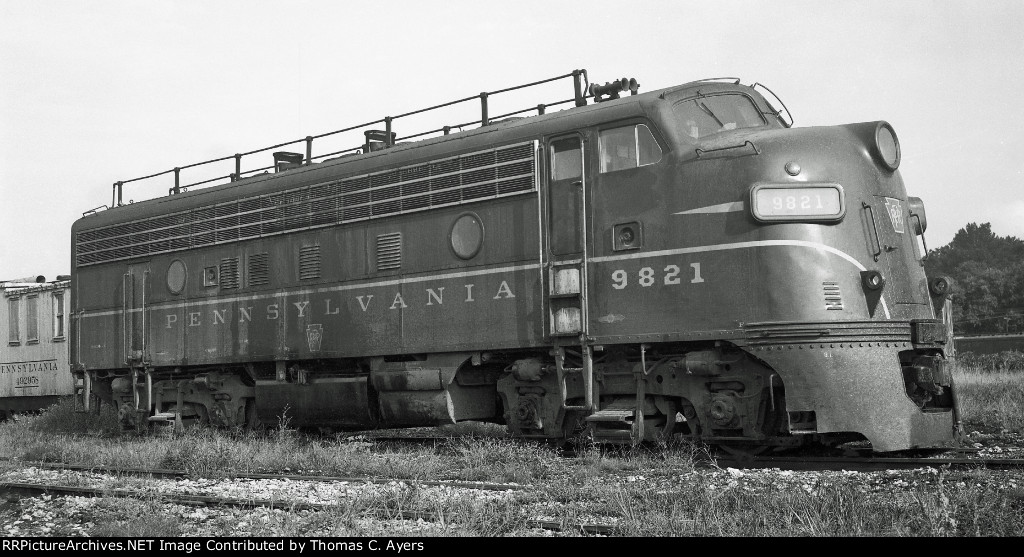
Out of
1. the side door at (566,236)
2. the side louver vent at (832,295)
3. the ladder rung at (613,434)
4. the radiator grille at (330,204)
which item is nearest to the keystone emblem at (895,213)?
the side louver vent at (832,295)

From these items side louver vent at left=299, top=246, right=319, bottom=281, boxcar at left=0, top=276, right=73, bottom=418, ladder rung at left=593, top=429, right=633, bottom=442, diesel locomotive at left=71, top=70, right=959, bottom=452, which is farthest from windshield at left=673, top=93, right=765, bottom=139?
boxcar at left=0, top=276, right=73, bottom=418

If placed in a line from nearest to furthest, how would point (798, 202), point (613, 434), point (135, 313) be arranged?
point (798, 202) → point (613, 434) → point (135, 313)

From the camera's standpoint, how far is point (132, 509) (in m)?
8.12

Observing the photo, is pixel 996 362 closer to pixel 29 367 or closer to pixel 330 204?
pixel 330 204

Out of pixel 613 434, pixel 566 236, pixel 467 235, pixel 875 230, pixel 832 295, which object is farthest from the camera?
pixel 467 235

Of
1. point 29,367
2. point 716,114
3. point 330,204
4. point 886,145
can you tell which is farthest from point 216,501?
point 29,367

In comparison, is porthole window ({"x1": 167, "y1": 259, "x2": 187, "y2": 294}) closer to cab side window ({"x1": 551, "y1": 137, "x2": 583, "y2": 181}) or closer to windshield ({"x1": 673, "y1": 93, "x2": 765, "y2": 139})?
cab side window ({"x1": 551, "y1": 137, "x2": 583, "y2": 181})

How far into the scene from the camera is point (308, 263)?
13.6 metres

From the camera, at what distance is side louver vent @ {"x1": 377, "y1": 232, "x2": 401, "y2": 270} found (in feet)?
41.1

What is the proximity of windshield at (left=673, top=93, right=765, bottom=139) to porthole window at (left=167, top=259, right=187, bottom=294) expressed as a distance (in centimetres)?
870

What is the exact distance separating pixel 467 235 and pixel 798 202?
4.00 metres

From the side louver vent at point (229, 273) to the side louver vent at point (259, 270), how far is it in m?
0.29
